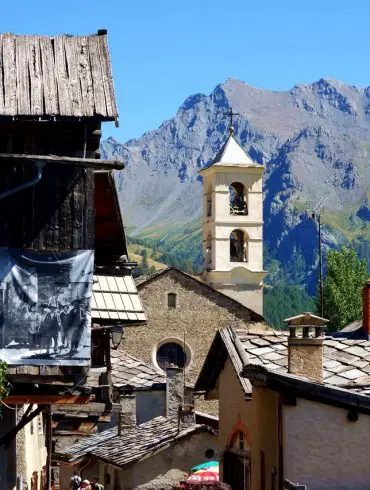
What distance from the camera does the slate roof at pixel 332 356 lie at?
2064 centimetres

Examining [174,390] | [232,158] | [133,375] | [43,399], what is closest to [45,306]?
[43,399]

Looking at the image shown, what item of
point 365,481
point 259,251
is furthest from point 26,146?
point 259,251

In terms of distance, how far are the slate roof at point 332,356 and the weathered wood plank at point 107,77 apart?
5.32m

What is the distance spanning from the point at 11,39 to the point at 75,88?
53.5 inches

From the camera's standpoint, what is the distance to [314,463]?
720 inches

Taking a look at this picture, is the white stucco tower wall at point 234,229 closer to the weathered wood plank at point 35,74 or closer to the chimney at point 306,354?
the chimney at point 306,354

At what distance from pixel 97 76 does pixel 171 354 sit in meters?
44.6

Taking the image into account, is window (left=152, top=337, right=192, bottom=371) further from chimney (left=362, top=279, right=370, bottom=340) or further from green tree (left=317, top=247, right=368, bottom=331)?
chimney (left=362, top=279, right=370, bottom=340)

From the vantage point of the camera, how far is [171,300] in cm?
6119

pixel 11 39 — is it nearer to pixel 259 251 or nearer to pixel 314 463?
pixel 314 463

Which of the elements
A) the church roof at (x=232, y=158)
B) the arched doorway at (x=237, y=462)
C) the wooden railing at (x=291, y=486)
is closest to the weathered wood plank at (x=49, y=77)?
the wooden railing at (x=291, y=486)

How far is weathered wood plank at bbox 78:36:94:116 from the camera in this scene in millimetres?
16766

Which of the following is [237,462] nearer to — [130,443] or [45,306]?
[45,306]

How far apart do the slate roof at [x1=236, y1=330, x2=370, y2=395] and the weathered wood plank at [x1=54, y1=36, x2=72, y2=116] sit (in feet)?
18.3
